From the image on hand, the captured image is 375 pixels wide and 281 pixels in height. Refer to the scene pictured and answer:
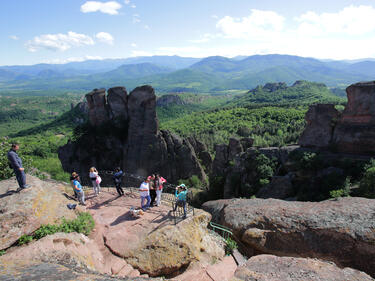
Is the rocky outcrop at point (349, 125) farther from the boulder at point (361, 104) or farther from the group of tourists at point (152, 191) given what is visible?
the group of tourists at point (152, 191)

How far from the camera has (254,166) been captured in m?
30.6

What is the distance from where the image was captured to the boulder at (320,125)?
30.4m

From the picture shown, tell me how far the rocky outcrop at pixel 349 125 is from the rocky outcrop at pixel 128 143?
20.0m

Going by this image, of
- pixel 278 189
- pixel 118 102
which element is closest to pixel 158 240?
pixel 278 189

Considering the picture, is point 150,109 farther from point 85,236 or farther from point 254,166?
point 85,236

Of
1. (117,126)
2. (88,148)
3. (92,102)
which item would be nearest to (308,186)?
(117,126)

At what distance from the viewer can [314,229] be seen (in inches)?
437

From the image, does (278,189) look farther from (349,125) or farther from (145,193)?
(145,193)

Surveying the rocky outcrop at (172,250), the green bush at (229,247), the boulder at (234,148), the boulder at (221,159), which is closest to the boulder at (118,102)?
the boulder at (221,159)

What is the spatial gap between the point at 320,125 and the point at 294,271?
91.5 feet

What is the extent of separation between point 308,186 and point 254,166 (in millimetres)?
7612

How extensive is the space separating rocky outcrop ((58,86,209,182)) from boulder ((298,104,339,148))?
1905 centimetres

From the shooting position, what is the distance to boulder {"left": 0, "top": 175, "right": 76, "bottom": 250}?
8.65m

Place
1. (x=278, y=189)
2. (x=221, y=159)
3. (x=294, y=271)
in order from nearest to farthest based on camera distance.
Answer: (x=294, y=271) < (x=278, y=189) < (x=221, y=159)
